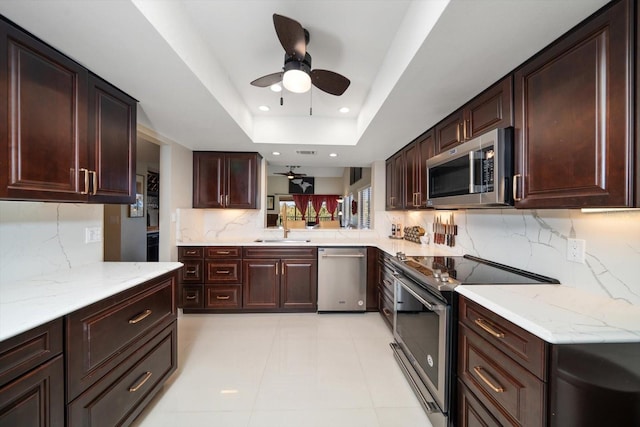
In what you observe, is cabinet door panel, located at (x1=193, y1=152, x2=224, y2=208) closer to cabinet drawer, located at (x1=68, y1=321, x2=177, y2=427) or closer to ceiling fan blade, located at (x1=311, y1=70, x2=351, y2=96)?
cabinet drawer, located at (x1=68, y1=321, x2=177, y2=427)

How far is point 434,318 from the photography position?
1.54m

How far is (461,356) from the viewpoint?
134 centimetres

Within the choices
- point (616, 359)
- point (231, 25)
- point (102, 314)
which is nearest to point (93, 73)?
point (231, 25)

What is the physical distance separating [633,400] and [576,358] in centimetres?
18

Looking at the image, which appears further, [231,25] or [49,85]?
[231,25]

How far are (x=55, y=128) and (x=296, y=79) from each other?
51.3 inches

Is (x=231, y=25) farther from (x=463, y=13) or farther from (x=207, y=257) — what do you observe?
(x=207, y=257)

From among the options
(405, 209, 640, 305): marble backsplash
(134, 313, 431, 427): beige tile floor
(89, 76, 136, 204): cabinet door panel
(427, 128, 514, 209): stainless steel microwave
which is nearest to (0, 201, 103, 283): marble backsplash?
(89, 76, 136, 204): cabinet door panel

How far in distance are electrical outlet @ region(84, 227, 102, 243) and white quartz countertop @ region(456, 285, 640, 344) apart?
99.4 inches

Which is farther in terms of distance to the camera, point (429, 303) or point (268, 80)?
point (268, 80)

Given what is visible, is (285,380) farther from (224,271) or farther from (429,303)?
(224,271)

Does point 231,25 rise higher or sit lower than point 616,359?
higher

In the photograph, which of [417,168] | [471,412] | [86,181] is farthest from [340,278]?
[86,181]

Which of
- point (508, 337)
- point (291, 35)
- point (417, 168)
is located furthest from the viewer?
point (417, 168)
